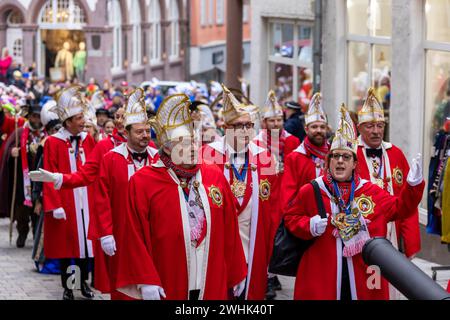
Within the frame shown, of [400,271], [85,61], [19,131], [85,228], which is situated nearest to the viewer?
[400,271]

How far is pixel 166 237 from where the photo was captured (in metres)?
7.69

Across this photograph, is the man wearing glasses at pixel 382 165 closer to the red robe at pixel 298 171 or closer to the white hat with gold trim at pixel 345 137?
the red robe at pixel 298 171

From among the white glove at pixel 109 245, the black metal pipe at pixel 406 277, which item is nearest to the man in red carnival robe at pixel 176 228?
the white glove at pixel 109 245

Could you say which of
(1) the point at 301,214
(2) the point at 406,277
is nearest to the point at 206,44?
(1) the point at 301,214

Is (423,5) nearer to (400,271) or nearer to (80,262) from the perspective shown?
(80,262)

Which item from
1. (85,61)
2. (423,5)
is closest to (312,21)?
(423,5)

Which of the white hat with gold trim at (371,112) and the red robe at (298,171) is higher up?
the white hat with gold trim at (371,112)

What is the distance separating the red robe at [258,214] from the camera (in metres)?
10.1

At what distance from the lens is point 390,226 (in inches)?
380

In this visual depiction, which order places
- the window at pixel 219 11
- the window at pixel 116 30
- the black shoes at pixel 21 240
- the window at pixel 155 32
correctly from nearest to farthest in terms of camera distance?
the black shoes at pixel 21 240 → the window at pixel 116 30 → the window at pixel 155 32 → the window at pixel 219 11

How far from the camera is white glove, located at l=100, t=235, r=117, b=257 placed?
9273 mm

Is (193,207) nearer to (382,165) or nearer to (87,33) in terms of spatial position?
(382,165)

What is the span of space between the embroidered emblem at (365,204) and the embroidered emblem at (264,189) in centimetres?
209

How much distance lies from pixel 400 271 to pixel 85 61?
1840 inches
